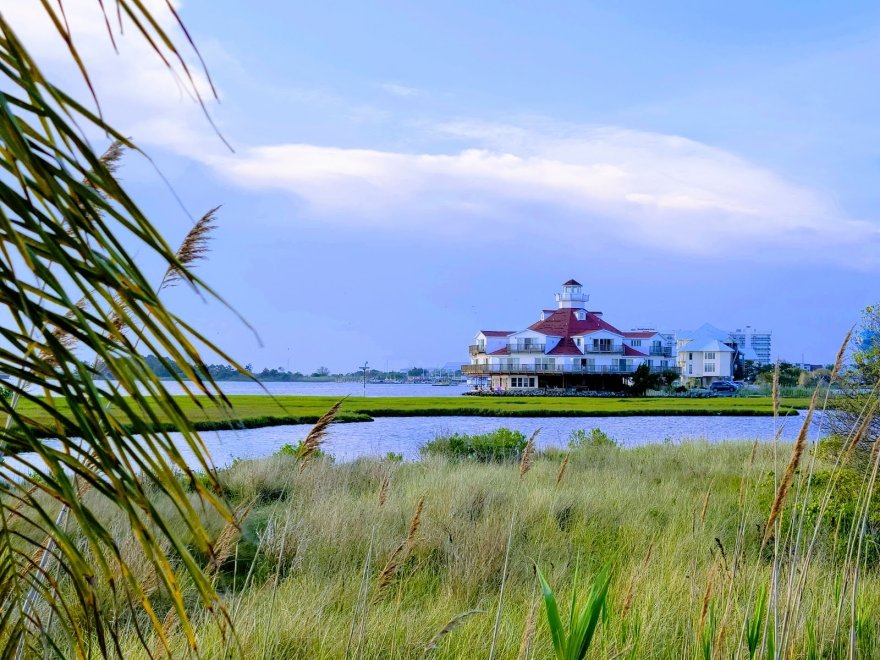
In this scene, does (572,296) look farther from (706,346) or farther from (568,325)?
(706,346)

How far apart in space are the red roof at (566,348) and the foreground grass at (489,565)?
172ft

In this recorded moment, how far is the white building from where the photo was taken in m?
62.7

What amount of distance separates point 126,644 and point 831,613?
3.65 metres

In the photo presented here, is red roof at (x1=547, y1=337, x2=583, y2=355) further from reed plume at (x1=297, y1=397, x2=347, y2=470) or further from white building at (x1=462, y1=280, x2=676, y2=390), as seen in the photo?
reed plume at (x1=297, y1=397, x2=347, y2=470)

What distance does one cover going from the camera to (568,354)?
63.0 metres

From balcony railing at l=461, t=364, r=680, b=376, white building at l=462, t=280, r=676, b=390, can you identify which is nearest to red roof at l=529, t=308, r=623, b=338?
white building at l=462, t=280, r=676, b=390

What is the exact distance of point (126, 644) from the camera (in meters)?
3.88

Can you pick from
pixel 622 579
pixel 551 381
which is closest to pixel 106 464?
pixel 622 579

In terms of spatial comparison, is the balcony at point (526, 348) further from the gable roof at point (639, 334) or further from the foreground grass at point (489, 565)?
the foreground grass at point (489, 565)

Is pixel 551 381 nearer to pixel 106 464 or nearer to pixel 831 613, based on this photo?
pixel 831 613

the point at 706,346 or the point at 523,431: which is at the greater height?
the point at 706,346

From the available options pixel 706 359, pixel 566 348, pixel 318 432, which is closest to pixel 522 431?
pixel 318 432

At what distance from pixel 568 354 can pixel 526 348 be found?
3.48 meters

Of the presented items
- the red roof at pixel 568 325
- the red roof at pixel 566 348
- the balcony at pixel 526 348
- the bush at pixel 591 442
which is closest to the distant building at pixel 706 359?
the red roof at pixel 568 325
